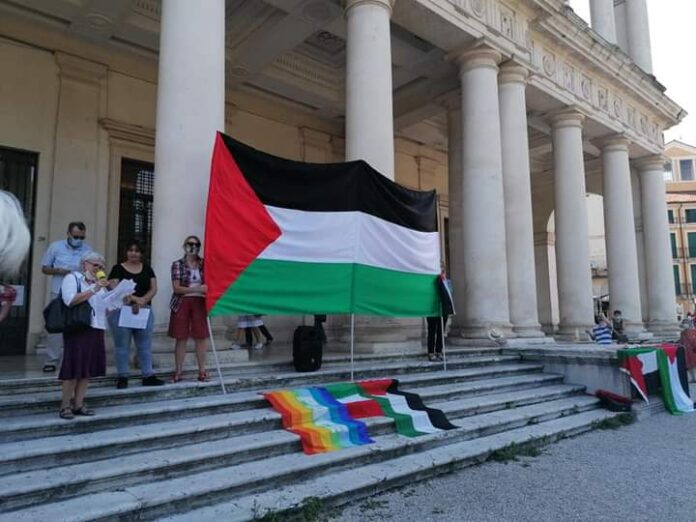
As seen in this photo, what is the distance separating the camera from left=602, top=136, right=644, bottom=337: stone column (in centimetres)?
1493

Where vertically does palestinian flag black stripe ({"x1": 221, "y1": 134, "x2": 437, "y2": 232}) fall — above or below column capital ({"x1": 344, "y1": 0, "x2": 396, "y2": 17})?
below

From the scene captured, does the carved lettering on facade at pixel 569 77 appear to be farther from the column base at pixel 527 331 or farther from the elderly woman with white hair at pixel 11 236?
the elderly woman with white hair at pixel 11 236

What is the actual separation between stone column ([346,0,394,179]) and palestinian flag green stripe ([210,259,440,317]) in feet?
6.92

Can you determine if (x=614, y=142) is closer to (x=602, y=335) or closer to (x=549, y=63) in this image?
(x=549, y=63)

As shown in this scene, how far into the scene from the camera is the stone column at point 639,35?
17.2 metres

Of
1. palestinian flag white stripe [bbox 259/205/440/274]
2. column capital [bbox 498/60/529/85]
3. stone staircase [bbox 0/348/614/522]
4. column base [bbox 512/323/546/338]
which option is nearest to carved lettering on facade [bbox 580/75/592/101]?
column capital [bbox 498/60/529/85]

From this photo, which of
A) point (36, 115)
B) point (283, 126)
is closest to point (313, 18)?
point (283, 126)

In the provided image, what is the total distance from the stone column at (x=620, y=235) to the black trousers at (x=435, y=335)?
373 inches

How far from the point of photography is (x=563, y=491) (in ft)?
13.8

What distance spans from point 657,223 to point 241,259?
16170 mm

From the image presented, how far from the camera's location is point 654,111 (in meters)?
17.2

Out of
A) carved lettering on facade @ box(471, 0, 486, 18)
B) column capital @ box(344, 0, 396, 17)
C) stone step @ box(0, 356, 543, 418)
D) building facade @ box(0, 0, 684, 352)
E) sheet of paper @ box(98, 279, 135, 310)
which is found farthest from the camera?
carved lettering on facade @ box(471, 0, 486, 18)

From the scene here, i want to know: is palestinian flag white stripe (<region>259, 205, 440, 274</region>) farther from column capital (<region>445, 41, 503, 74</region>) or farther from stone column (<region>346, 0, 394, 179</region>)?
column capital (<region>445, 41, 503, 74</region>)

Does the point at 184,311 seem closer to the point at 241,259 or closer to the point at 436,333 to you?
the point at 241,259
